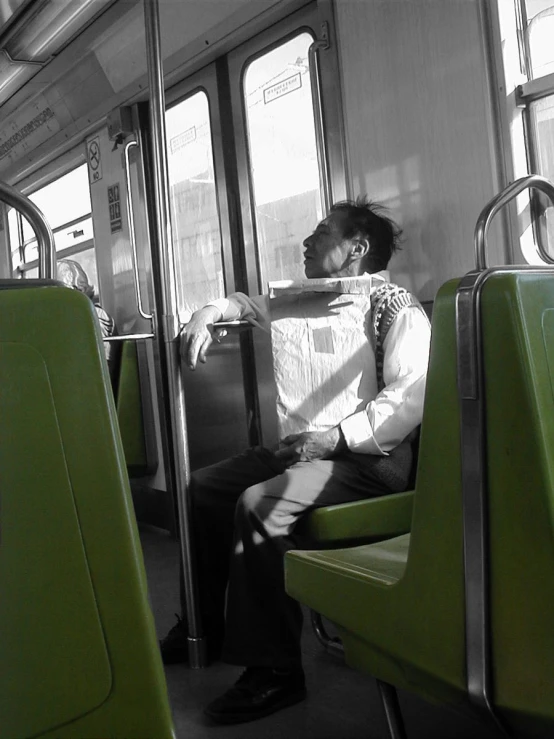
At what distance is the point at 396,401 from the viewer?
2266mm

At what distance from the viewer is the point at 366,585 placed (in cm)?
148

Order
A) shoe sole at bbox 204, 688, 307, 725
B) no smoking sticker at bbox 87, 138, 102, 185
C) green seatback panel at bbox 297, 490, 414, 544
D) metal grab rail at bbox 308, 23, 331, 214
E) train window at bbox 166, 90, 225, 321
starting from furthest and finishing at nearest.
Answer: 1. no smoking sticker at bbox 87, 138, 102, 185
2. train window at bbox 166, 90, 225, 321
3. metal grab rail at bbox 308, 23, 331, 214
4. green seatback panel at bbox 297, 490, 414, 544
5. shoe sole at bbox 204, 688, 307, 725

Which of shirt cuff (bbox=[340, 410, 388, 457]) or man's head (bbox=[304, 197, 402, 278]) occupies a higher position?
man's head (bbox=[304, 197, 402, 278])

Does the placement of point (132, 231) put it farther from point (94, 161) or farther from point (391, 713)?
point (391, 713)

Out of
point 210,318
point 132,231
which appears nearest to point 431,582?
point 210,318

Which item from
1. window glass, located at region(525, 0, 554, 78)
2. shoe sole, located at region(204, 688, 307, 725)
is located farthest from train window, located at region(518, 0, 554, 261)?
shoe sole, located at region(204, 688, 307, 725)

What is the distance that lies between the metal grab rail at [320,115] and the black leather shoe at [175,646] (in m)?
1.64

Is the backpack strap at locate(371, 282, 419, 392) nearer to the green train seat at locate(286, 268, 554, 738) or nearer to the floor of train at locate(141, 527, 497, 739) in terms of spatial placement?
the floor of train at locate(141, 527, 497, 739)

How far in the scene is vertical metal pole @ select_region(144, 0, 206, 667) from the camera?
93.3 inches

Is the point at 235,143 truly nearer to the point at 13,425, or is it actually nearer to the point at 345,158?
the point at 345,158

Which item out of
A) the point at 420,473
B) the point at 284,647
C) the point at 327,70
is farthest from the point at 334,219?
the point at 420,473

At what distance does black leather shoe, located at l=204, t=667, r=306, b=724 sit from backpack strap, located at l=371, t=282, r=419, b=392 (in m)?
0.89

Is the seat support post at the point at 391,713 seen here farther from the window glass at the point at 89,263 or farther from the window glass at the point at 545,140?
the window glass at the point at 89,263

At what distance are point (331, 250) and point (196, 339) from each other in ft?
2.14
